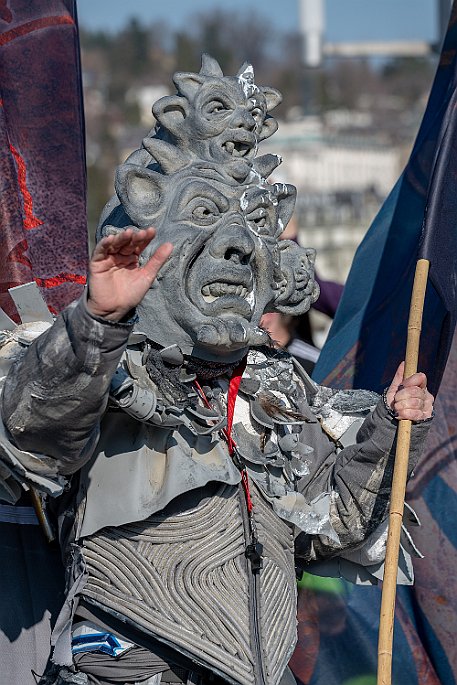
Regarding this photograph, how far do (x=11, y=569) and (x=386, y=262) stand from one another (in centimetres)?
167

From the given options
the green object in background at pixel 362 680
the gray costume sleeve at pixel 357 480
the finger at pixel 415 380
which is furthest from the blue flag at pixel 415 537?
the finger at pixel 415 380

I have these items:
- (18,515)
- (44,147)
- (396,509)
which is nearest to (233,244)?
(396,509)

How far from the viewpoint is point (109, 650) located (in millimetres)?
2992

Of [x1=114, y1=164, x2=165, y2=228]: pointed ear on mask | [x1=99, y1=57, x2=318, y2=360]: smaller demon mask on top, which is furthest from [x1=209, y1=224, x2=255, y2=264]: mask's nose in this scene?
[x1=114, y1=164, x2=165, y2=228]: pointed ear on mask

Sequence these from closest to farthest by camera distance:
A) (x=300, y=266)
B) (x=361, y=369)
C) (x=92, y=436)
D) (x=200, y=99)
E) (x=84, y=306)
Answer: (x=84, y=306) < (x=92, y=436) < (x=200, y=99) < (x=300, y=266) < (x=361, y=369)

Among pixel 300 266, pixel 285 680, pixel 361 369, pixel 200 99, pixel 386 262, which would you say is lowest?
pixel 285 680

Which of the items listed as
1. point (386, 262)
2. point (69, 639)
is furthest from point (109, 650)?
point (386, 262)

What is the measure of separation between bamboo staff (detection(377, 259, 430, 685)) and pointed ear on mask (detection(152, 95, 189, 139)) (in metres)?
0.69

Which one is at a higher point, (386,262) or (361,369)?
(386,262)

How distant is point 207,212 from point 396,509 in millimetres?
808

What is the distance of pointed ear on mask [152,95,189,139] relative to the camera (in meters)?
3.05

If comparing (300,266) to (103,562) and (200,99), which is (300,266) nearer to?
(200,99)

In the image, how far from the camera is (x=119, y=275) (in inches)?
103

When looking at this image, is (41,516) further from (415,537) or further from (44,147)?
(415,537)
